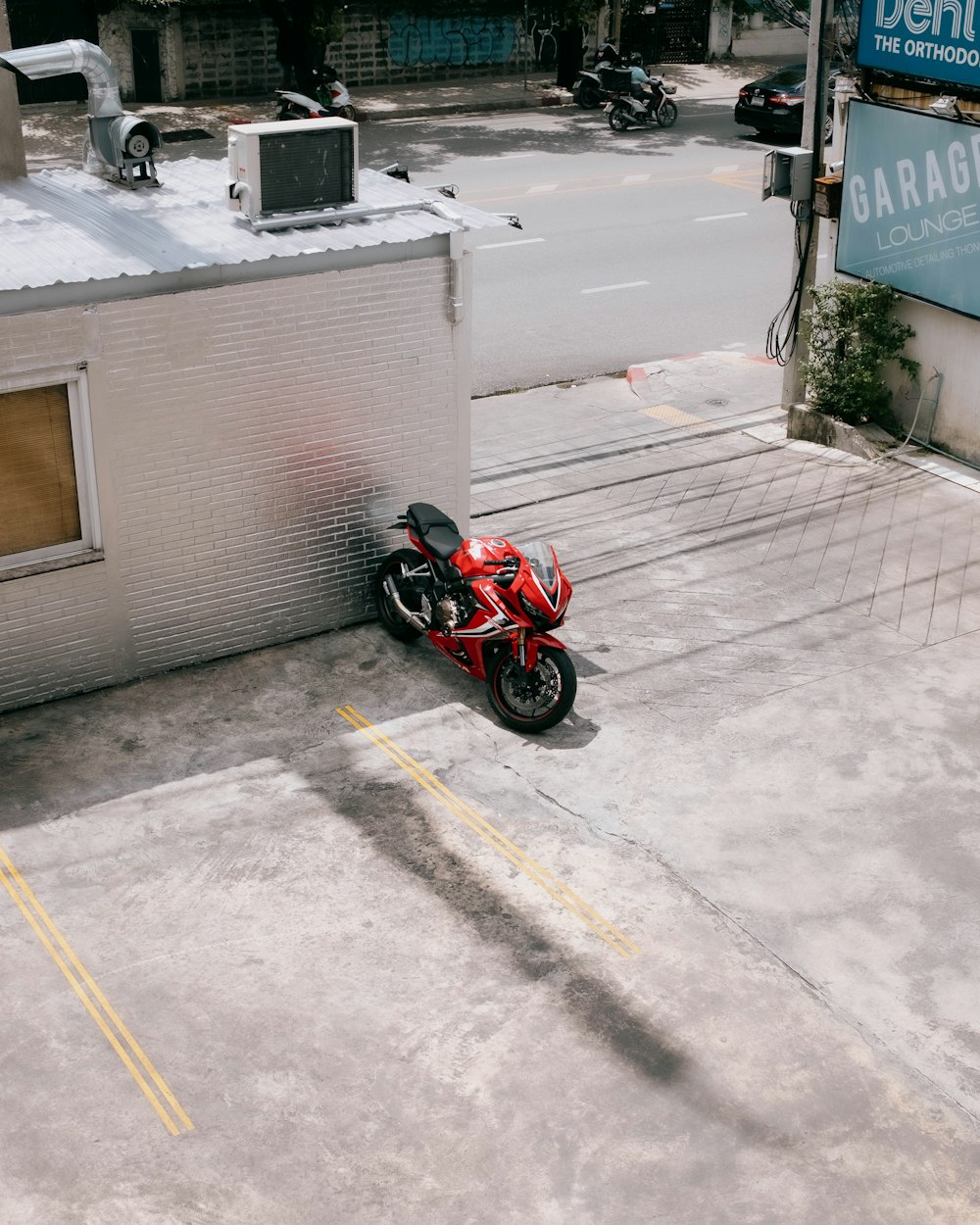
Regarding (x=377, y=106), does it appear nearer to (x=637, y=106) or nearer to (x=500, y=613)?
(x=637, y=106)

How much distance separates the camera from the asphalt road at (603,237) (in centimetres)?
1756

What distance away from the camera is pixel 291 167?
9.93 metres

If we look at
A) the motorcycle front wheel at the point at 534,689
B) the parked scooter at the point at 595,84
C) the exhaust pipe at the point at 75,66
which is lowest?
the motorcycle front wheel at the point at 534,689

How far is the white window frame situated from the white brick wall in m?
0.06

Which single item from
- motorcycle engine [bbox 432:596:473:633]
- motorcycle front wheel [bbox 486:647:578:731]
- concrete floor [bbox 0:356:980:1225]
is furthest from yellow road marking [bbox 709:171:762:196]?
motorcycle front wheel [bbox 486:647:578:731]

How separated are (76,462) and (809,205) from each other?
787cm

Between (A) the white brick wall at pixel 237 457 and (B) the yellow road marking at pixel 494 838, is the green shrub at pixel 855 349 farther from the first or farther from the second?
(B) the yellow road marking at pixel 494 838

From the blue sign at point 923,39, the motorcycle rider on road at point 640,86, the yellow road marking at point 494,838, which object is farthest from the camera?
the motorcycle rider on road at point 640,86

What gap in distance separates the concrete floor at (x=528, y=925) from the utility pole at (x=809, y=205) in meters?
3.57

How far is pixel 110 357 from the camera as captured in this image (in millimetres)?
9164

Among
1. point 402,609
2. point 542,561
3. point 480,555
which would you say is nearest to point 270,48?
point 402,609

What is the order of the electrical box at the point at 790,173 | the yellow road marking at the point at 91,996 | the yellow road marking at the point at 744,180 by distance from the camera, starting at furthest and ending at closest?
the yellow road marking at the point at 744,180
the electrical box at the point at 790,173
the yellow road marking at the point at 91,996

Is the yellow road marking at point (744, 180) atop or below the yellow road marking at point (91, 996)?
atop

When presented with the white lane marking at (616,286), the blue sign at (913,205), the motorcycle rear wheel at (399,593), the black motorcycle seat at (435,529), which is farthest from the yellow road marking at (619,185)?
the black motorcycle seat at (435,529)
